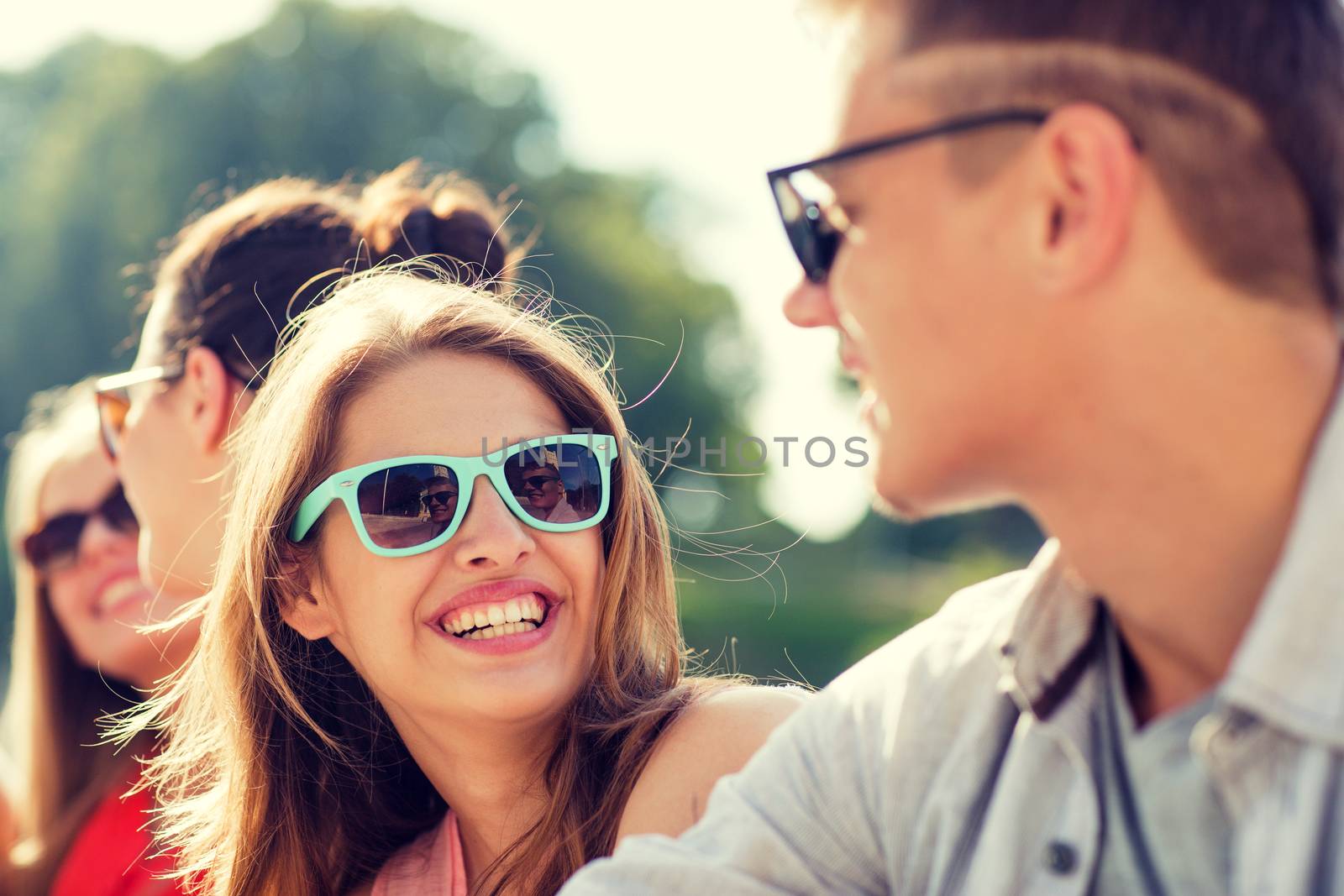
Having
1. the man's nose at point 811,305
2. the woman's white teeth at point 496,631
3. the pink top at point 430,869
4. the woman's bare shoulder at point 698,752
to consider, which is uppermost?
the man's nose at point 811,305

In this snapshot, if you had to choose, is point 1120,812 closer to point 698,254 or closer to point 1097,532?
point 1097,532

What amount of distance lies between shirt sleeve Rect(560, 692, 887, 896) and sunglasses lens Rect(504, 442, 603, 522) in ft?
3.36

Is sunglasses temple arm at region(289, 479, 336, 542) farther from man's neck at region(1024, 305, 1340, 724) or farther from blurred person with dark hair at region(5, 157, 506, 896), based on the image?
man's neck at region(1024, 305, 1340, 724)

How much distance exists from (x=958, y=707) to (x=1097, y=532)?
15.2 inches

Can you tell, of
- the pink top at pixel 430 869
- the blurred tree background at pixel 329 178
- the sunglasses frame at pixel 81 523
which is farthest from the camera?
the blurred tree background at pixel 329 178

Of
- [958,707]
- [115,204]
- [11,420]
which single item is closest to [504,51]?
[115,204]

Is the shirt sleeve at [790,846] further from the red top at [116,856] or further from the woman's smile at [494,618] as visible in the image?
the red top at [116,856]

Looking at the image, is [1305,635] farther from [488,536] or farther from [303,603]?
[303,603]

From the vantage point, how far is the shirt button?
6.23 feet

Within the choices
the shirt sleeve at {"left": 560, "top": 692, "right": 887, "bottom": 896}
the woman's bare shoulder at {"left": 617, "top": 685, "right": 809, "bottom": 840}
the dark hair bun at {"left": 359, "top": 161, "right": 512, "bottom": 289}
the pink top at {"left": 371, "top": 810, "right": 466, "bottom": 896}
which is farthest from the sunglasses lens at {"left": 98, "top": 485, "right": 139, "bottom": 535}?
the shirt sleeve at {"left": 560, "top": 692, "right": 887, "bottom": 896}

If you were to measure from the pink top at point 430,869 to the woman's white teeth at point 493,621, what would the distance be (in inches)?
24.2

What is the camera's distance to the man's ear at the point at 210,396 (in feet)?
13.6

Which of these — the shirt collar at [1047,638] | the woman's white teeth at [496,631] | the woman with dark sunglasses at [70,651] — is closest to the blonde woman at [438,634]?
the woman's white teeth at [496,631]

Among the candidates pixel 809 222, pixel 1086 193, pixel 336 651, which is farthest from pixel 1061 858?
pixel 336 651
